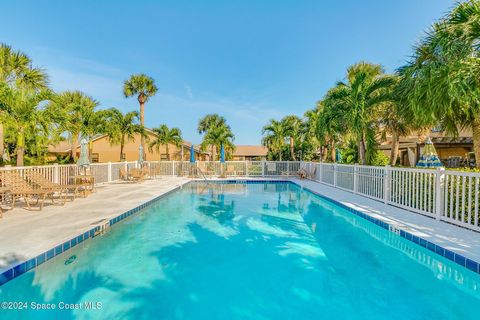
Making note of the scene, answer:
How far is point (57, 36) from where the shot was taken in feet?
43.5

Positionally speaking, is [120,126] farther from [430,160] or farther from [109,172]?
[430,160]

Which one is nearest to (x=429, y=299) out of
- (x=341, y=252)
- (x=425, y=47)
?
(x=341, y=252)

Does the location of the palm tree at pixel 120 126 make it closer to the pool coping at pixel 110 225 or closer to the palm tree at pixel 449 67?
the pool coping at pixel 110 225

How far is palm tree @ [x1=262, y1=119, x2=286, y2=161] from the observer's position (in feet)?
69.5

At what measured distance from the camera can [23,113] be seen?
7758 mm

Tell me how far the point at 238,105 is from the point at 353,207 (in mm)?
22743

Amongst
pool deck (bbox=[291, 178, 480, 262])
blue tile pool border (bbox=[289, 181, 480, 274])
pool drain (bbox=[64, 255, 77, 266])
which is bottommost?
pool drain (bbox=[64, 255, 77, 266])

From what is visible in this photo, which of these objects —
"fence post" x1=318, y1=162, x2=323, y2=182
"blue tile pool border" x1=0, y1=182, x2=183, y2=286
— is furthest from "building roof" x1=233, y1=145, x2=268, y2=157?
"blue tile pool border" x1=0, y1=182, x2=183, y2=286

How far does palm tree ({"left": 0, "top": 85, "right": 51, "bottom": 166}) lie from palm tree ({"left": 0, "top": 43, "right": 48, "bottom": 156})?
3.03 metres

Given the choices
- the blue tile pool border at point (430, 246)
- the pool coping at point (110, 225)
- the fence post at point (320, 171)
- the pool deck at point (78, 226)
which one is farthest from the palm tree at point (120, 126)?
the blue tile pool border at point (430, 246)

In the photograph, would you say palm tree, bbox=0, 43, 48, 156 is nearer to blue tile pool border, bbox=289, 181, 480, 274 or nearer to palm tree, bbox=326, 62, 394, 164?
palm tree, bbox=326, 62, 394, 164

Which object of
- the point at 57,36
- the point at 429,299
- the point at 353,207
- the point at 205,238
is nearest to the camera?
the point at 429,299

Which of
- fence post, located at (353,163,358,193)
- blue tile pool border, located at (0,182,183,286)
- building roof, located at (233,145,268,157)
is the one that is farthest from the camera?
building roof, located at (233,145,268,157)

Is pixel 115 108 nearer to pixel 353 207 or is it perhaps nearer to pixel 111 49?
pixel 111 49
